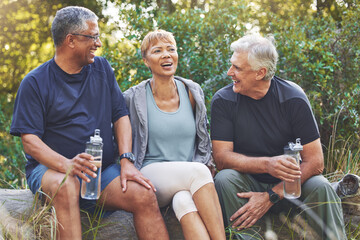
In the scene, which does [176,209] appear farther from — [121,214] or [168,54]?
[168,54]

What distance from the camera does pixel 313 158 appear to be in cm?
331

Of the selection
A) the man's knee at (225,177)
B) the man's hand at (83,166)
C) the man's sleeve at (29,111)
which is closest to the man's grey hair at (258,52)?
the man's knee at (225,177)

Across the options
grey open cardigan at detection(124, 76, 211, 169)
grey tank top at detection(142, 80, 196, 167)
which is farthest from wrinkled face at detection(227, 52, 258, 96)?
grey tank top at detection(142, 80, 196, 167)

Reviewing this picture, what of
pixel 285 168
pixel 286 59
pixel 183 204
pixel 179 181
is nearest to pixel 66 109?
pixel 179 181

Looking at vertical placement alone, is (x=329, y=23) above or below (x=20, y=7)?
below

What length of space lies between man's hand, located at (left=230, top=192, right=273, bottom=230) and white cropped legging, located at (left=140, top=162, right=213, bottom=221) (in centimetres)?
39

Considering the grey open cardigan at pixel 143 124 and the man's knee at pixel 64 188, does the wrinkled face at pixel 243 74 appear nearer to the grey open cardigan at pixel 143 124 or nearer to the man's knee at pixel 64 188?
the grey open cardigan at pixel 143 124

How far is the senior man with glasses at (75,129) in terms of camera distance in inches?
112

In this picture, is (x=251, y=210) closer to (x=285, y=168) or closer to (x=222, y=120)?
(x=285, y=168)

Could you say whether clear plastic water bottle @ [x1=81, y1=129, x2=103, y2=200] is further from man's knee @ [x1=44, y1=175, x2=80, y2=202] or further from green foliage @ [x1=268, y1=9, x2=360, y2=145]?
green foliage @ [x1=268, y1=9, x2=360, y2=145]

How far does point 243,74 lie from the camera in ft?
11.4

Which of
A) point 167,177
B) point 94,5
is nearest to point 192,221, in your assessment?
point 167,177

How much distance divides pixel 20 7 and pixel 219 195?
29.1 ft

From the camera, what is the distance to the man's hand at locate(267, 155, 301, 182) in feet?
10.2
